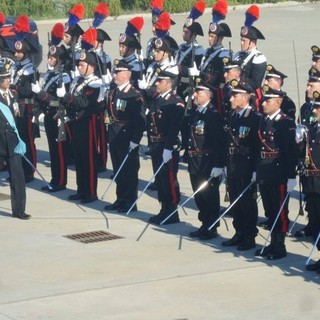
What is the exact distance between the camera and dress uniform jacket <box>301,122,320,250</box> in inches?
441

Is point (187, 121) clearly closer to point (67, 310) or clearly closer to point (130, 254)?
point (130, 254)

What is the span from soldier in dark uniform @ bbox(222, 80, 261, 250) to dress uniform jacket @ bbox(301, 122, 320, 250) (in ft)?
2.39

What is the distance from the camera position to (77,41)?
17156 mm

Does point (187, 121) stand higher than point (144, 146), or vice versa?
point (187, 121)

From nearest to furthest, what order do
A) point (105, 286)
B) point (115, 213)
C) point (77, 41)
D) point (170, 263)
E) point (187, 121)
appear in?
point (105, 286) → point (170, 263) → point (187, 121) → point (115, 213) → point (77, 41)

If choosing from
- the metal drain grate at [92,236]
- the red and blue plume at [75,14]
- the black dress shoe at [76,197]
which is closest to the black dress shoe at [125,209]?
Answer: the black dress shoe at [76,197]

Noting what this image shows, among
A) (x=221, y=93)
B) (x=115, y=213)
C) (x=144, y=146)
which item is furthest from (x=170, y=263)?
(x=144, y=146)

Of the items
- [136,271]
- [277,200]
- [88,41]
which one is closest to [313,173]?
[277,200]

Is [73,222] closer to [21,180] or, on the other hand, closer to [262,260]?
[21,180]

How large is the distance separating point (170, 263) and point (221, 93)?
13.1ft

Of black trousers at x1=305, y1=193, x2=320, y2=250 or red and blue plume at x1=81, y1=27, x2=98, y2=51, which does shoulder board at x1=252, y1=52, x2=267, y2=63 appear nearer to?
red and blue plume at x1=81, y1=27, x2=98, y2=51

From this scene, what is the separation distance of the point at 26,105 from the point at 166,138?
3.08m

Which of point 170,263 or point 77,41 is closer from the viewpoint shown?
point 170,263

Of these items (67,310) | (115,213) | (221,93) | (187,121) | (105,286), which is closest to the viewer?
(67,310)
